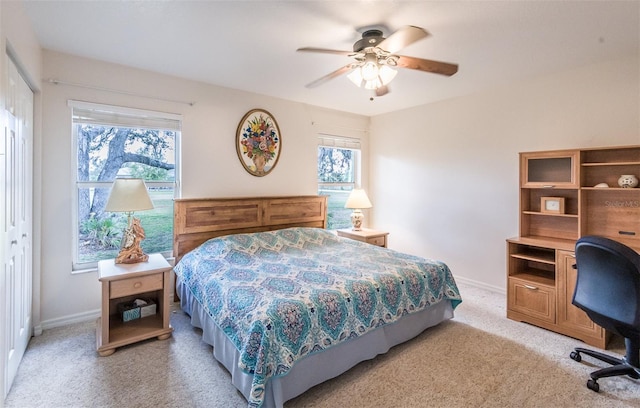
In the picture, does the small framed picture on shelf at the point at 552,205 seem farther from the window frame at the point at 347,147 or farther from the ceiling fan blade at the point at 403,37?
the window frame at the point at 347,147

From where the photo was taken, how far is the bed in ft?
5.98

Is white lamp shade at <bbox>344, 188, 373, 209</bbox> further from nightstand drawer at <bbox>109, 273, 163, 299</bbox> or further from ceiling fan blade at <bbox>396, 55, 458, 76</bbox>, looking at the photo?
nightstand drawer at <bbox>109, 273, 163, 299</bbox>

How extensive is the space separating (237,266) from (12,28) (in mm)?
2145

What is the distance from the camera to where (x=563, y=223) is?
10.6 ft

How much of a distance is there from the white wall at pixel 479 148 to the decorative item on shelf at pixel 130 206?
3.53 metres

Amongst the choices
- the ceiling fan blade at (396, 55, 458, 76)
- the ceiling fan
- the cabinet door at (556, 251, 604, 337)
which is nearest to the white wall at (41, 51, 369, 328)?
the ceiling fan

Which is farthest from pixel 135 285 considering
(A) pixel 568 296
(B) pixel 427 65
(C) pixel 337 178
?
(A) pixel 568 296

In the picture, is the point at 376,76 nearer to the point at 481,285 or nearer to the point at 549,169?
the point at 549,169

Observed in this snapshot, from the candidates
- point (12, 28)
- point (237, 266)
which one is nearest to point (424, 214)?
point (237, 266)

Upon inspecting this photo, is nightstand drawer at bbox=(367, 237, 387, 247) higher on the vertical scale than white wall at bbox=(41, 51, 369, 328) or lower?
lower

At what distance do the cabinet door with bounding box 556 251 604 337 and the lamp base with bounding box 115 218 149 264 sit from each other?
3.77 meters

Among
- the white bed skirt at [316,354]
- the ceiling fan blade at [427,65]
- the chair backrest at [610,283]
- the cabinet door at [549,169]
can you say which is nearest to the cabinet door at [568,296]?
the chair backrest at [610,283]

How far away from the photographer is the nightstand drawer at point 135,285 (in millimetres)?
2445

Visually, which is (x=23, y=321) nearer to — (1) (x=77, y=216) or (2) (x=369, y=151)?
(1) (x=77, y=216)
